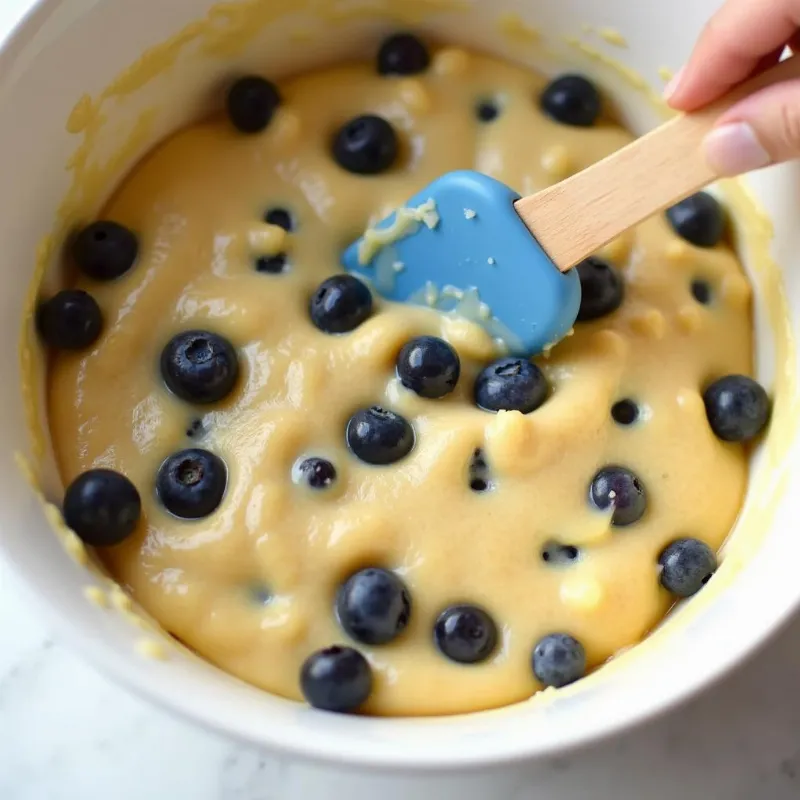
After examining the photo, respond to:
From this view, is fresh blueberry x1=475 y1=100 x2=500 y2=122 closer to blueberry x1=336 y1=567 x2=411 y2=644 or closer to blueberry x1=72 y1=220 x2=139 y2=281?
blueberry x1=72 y1=220 x2=139 y2=281

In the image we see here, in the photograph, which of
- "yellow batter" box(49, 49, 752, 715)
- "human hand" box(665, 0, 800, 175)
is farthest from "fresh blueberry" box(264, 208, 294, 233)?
"human hand" box(665, 0, 800, 175)

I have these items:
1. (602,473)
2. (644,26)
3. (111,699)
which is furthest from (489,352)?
(111,699)

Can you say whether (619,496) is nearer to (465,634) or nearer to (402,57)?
(465,634)

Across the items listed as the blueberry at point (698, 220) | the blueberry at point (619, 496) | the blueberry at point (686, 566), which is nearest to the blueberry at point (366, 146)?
the blueberry at point (698, 220)

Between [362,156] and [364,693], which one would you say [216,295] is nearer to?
[362,156]

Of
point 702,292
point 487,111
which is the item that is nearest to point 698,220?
point 702,292
